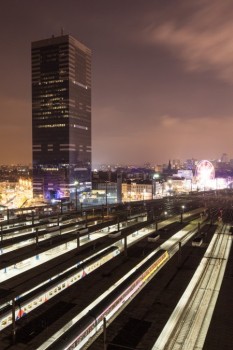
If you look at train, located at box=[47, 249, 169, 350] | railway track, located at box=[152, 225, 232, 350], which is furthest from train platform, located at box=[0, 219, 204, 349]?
railway track, located at box=[152, 225, 232, 350]

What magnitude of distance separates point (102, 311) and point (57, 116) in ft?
516

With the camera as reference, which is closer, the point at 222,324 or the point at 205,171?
the point at 222,324

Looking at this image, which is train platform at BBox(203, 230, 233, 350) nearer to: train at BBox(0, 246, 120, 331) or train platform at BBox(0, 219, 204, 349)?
train platform at BBox(0, 219, 204, 349)

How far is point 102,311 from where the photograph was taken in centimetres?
1927

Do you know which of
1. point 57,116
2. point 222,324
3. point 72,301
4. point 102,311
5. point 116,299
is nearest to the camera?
point 102,311

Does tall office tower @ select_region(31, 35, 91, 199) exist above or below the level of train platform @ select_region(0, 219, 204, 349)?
above

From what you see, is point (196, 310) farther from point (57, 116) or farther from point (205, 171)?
point (57, 116)

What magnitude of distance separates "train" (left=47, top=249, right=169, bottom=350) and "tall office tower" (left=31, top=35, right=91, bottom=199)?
138 metres

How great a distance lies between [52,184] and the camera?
166000mm

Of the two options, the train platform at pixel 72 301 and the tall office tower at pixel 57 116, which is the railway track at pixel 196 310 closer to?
the train platform at pixel 72 301

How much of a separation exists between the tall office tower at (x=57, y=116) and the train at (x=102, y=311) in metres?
138

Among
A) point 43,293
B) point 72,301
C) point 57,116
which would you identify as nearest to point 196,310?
point 72,301

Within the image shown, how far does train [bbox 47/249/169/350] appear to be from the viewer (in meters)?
16.4

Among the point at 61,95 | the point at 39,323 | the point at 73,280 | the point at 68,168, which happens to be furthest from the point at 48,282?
the point at 61,95
